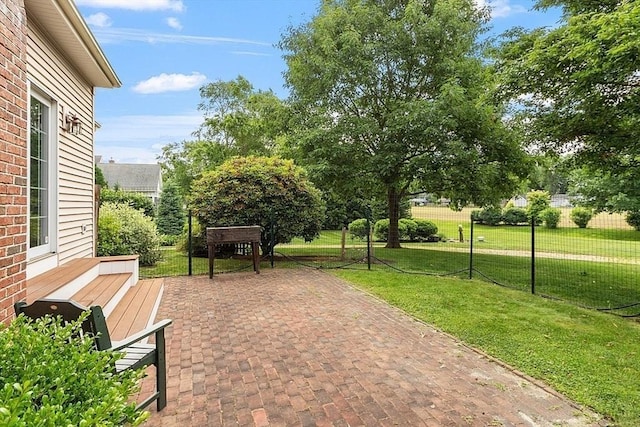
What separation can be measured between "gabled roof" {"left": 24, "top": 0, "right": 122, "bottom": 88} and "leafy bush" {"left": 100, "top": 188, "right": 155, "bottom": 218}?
10.8 m

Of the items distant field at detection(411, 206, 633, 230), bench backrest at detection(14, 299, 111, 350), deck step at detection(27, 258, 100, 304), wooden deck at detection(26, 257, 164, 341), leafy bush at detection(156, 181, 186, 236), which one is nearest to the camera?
bench backrest at detection(14, 299, 111, 350)

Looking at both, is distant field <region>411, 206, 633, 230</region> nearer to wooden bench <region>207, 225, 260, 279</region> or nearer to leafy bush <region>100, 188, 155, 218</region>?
wooden bench <region>207, 225, 260, 279</region>

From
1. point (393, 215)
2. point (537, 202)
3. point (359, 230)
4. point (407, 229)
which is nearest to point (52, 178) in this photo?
point (393, 215)

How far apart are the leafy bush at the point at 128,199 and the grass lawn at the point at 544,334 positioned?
13.6 metres

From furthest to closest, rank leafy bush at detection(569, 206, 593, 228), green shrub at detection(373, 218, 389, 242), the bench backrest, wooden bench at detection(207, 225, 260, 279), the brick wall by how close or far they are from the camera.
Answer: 1. leafy bush at detection(569, 206, 593, 228)
2. green shrub at detection(373, 218, 389, 242)
3. wooden bench at detection(207, 225, 260, 279)
4. the brick wall
5. the bench backrest

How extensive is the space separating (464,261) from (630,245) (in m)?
7.14

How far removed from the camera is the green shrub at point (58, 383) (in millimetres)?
1073

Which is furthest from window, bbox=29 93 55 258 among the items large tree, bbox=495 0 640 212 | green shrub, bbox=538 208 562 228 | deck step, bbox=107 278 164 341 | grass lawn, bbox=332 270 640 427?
green shrub, bbox=538 208 562 228

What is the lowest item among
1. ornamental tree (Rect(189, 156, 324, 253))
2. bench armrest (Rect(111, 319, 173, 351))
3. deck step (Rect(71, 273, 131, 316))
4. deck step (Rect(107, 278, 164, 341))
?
deck step (Rect(107, 278, 164, 341))

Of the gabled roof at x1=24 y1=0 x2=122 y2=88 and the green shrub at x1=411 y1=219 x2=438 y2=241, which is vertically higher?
the gabled roof at x1=24 y1=0 x2=122 y2=88

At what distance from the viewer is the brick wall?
2453 mm

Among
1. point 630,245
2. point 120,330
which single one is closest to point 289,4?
point 120,330

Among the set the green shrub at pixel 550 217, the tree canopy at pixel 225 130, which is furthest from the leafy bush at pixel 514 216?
the tree canopy at pixel 225 130

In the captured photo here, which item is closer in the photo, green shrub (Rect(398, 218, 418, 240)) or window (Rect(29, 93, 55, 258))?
window (Rect(29, 93, 55, 258))
